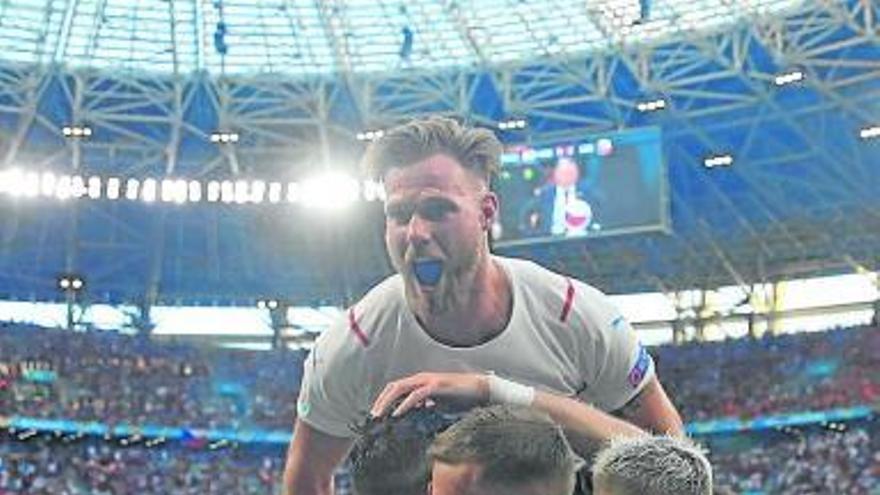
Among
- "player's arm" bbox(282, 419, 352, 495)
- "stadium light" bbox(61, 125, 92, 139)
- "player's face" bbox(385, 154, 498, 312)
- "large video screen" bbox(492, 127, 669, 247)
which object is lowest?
"player's arm" bbox(282, 419, 352, 495)

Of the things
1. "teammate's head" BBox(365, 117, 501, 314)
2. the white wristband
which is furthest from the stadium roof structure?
the white wristband

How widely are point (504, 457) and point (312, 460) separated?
9.12 ft

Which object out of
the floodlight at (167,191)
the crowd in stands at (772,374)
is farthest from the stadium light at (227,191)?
the crowd in stands at (772,374)

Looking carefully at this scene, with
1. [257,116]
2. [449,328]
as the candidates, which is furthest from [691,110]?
[449,328]

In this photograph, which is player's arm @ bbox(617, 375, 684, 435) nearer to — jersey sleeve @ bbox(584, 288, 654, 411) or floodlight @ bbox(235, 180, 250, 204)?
jersey sleeve @ bbox(584, 288, 654, 411)

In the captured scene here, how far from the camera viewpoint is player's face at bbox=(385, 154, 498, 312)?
504cm

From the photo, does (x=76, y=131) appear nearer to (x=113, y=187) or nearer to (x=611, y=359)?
(x=113, y=187)

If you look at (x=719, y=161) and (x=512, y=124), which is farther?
(x=719, y=161)

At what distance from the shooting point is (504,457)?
339 centimetres

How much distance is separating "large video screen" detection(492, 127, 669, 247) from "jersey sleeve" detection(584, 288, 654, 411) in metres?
32.7

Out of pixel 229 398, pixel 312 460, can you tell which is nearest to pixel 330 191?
pixel 229 398

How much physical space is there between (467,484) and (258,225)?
44.7 m

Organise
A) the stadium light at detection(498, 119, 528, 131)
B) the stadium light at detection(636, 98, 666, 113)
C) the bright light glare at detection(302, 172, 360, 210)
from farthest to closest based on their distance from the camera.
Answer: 1. the bright light glare at detection(302, 172, 360, 210)
2. the stadium light at detection(498, 119, 528, 131)
3. the stadium light at detection(636, 98, 666, 113)

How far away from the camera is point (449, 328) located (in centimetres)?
546
